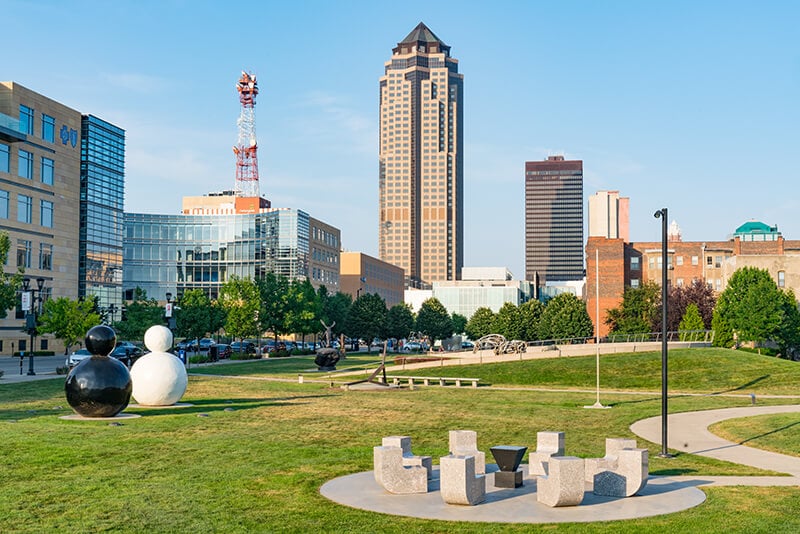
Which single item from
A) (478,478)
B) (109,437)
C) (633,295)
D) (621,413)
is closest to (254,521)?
(478,478)

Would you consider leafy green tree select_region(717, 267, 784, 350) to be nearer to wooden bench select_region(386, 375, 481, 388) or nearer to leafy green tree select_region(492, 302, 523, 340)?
leafy green tree select_region(492, 302, 523, 340)

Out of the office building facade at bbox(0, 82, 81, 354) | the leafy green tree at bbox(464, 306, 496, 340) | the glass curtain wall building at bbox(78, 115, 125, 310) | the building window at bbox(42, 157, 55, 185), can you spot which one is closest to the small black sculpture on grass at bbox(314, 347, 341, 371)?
the office building facade at bbox(0, 82, 81, 354)

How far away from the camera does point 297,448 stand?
18.7 meters

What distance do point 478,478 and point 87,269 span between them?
95862 millimetres

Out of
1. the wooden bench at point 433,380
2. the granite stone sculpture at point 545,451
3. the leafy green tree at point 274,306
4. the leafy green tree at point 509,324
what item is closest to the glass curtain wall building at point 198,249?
the leafy green tree at point 509,324

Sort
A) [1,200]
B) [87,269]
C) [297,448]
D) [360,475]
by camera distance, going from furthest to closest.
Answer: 1. [87,269]
2. [1,200]
3. [297,448]
4. [360,475]

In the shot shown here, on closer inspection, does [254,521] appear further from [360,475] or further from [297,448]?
[297,448]

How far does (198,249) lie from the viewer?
444ft

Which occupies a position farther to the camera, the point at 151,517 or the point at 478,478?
the point at 478,478

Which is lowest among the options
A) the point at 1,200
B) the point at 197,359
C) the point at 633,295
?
the point at 197,359

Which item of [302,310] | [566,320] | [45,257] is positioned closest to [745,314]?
[566,320]

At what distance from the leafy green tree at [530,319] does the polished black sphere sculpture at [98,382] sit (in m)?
94.7

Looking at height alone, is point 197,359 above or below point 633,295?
below

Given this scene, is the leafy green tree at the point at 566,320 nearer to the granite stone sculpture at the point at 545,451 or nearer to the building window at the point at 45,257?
the building window at the point at 45,257
